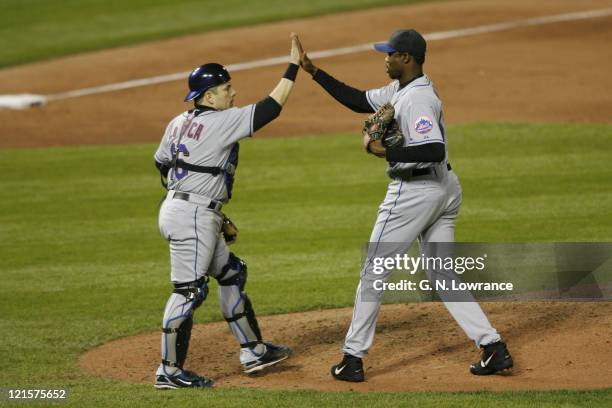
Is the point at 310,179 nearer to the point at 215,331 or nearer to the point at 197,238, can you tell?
the point at 215,331

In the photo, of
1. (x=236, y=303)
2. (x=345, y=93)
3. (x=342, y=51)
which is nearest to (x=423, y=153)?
(x=345, y=93)

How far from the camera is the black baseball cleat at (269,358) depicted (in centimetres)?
663

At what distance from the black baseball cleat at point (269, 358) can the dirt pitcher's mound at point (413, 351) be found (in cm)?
5

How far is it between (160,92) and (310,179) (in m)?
5.89

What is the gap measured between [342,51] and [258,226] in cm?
888

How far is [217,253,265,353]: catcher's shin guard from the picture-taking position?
668 centimetres

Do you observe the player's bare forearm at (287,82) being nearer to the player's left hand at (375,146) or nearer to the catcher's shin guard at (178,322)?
the player's left hand at (375,146)

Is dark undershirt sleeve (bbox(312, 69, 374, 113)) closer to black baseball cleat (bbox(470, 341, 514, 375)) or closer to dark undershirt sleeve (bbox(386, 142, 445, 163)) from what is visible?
dark undershirt sleeve (bbox(386, 142, 445, 163))

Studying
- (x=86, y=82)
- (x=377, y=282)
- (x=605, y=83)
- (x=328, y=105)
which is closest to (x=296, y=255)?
(x=377, y=282)

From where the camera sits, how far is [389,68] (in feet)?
20.3

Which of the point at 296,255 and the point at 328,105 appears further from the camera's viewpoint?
Result: the point at 328,105

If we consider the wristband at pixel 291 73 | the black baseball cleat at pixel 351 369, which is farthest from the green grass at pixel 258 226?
the wristband at pixel 291 73

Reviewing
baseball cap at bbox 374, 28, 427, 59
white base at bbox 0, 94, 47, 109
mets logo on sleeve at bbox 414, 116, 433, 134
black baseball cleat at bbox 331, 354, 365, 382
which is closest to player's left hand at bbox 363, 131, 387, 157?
mets logo on sleeve at bbox 414, 116, 433, 134

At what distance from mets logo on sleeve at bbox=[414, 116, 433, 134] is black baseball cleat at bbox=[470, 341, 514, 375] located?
1.33 meters
